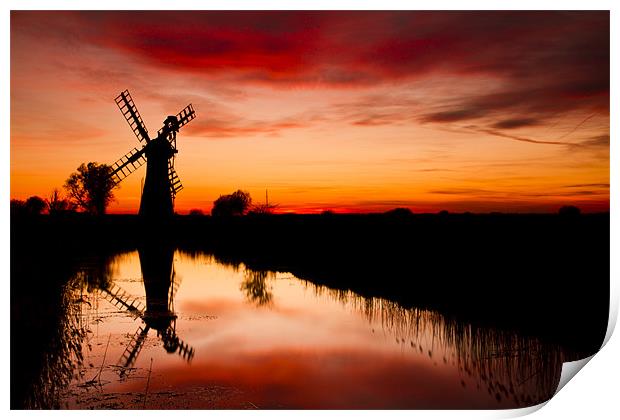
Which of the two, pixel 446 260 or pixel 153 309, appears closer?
pixel 153 309

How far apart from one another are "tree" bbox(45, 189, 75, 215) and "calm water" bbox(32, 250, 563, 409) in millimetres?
3508

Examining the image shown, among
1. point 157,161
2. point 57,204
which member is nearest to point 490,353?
point 57,204

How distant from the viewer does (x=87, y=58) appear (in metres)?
8.66

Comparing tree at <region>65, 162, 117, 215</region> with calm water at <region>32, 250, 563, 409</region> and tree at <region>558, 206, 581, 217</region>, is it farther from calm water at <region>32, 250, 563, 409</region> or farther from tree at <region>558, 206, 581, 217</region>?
tree at <region>558, 206, 581, 217</region>

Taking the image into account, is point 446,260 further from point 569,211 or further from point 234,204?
point 234,204

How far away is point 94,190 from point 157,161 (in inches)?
104

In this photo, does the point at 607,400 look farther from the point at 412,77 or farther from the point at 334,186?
the point at 334,186

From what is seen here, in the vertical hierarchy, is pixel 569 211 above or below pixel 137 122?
below

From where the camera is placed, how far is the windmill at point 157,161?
1891 centimetres

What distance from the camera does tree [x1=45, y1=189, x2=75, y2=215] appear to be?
13145 millimetres

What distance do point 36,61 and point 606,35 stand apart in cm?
718

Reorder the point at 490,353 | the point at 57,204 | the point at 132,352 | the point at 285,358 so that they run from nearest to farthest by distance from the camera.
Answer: the point at 490,353
the point at 132,352
the point at 285,358
the point at 57,204

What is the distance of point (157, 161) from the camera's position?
19391mm

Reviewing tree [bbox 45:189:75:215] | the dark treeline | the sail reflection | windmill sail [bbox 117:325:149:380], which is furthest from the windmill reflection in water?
the sail reflection
